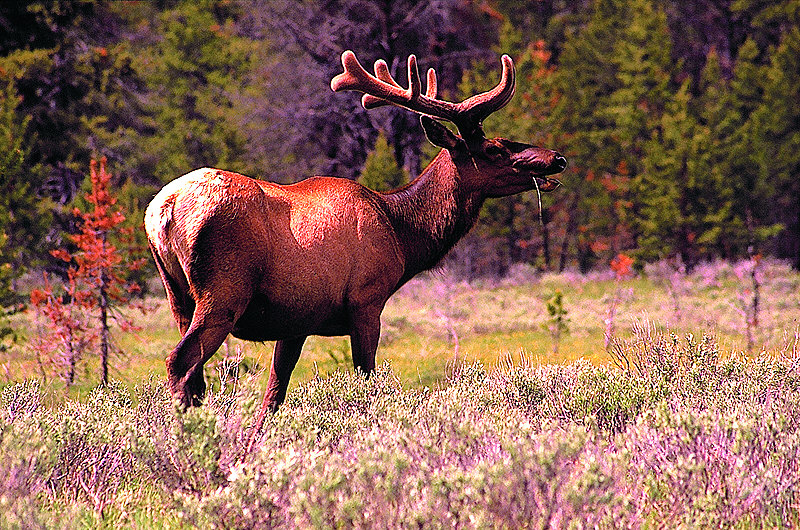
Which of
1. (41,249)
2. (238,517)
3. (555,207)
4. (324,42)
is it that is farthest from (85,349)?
(555,207)

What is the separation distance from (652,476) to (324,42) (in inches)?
984

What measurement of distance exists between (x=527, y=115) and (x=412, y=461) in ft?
77.9

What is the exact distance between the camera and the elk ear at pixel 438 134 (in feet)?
20.9

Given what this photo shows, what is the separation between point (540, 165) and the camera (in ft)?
21.1

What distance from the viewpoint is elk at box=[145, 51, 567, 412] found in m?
5.34

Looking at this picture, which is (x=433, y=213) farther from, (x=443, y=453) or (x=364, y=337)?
(x=443, y=453)

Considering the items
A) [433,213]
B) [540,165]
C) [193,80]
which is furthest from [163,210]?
[193,80]

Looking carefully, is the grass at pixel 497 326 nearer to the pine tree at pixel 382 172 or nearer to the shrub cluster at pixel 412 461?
the shrub cluster at pixel 412 461

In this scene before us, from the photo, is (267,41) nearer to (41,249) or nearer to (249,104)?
(249,104)

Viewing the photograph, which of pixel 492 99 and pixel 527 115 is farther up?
pixel 492 99

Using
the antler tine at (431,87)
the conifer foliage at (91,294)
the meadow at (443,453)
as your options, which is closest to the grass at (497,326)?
the conifer foliage at (91,294)

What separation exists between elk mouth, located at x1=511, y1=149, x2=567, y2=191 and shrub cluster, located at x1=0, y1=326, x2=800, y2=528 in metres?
1.56

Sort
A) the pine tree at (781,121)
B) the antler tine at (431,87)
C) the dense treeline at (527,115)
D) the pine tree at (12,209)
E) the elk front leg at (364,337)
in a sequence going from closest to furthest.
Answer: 1. the elk front leg at (364,337)
2. the antler tine at (431,87)
3. the pine tree at (12,209)
4. the pine tree at (781,121)
5. the dense treeline at (527,115)

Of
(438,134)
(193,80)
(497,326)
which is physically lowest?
(497,326)
